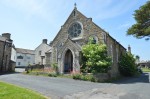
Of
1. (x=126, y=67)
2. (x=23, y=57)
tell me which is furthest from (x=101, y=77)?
(x=23, y=57)

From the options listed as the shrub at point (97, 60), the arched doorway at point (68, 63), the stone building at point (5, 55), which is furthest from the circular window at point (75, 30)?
the stone building at point (5, 55)

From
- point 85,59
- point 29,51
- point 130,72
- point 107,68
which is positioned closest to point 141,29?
point 107,68

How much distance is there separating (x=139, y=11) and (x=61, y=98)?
17.0 metres

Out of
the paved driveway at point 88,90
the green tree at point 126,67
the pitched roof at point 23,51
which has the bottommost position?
the paved driveway at point 88,90

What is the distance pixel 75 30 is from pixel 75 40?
1846mm

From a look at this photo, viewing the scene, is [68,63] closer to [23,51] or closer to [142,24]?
[142,24]

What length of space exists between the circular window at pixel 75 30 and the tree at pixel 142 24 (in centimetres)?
835

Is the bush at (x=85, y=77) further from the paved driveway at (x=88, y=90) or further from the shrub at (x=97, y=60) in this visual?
the paved driveway at (x=88, y=90)

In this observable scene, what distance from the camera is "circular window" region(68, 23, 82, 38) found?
29.1 meters

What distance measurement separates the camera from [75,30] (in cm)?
2958

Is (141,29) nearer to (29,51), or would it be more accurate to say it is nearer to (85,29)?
(85,29)

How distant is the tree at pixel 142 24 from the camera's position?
22.4 metres

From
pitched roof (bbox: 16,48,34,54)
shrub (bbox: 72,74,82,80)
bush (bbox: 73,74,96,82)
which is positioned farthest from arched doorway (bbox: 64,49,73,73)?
pitched roof (bbox: 16,48,34,54)

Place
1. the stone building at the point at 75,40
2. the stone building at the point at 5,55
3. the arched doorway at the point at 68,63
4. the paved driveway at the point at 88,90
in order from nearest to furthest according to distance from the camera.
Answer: the paved driveway at the point at 88,90
the stone building at the point at 75,40
the arched doorway at the point at 68,63
the stone building at the point at 5,55
